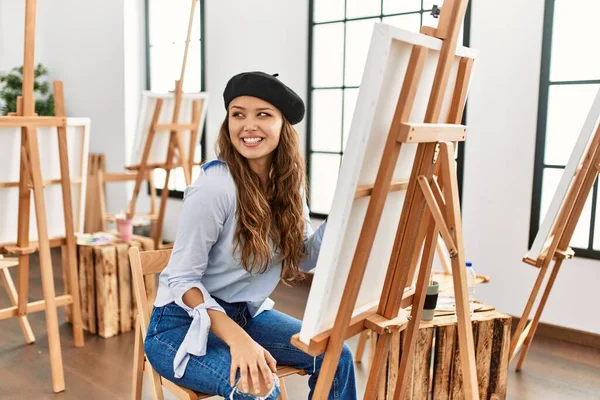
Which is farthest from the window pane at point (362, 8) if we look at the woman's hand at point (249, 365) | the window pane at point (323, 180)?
the woman's hand at point (249, 365)

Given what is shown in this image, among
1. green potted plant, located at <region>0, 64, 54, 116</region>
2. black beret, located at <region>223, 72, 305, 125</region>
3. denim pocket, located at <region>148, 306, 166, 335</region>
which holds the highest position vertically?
green potted plant, located at <region>0, 64, 54, 116</region>

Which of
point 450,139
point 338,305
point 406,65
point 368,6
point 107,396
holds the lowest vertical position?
point 107,396

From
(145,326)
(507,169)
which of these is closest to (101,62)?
(507,169)

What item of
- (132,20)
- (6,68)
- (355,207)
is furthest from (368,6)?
(6,68)

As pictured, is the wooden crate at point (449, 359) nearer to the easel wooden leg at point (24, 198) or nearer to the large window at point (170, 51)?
the easel wooden leg at point (24, 198)

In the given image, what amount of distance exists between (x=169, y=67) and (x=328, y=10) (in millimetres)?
1883

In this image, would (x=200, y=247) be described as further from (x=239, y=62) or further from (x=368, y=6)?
(x=239, y=62)

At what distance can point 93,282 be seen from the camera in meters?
3.38

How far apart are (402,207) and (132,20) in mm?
4707

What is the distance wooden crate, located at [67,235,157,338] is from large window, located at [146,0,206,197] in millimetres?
1984

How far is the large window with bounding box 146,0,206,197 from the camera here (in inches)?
208

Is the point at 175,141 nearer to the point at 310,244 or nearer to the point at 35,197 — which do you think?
the point at 35,197

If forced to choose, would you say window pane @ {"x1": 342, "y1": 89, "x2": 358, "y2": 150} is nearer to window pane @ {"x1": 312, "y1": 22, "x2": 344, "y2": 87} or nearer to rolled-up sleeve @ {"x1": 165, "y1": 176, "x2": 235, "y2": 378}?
window pane @ {"x1": 312, "y1": 22, "x2": 344, "y2": 87}

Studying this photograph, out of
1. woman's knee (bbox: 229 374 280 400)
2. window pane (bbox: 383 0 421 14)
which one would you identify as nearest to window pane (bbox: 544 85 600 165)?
window pane (bbox: 383 0 421 14)
